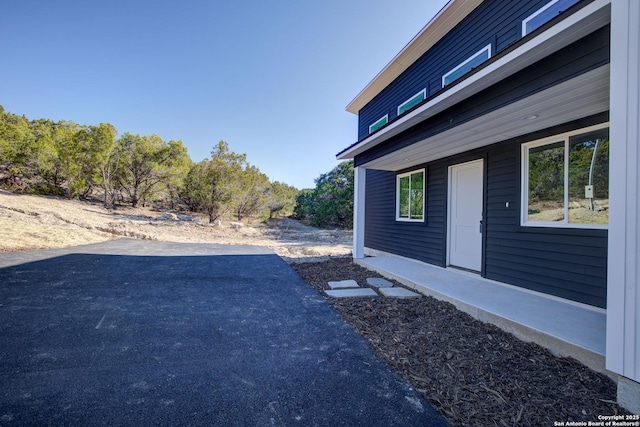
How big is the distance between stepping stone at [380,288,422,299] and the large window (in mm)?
1996

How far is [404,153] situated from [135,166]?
47.7 ft

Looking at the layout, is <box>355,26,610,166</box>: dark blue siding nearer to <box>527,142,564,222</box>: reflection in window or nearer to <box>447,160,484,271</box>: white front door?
<box>527,142,564,222</box>: reflection in window

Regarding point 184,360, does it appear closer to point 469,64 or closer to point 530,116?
point 530,116

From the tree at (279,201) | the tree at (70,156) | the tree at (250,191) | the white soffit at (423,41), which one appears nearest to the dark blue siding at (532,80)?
the white soffit at (423,41)

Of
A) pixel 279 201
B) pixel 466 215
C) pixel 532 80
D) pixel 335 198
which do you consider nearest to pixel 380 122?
pixel 466 215

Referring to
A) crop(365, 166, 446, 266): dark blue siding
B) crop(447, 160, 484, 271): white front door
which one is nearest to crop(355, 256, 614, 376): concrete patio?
crop(447, 160, 484, 271): white front door

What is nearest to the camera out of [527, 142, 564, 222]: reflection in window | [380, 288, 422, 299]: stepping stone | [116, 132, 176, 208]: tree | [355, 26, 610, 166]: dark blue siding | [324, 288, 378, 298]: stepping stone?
[355, 26, 610, 166]: dark blue siding

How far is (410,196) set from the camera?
6.71m

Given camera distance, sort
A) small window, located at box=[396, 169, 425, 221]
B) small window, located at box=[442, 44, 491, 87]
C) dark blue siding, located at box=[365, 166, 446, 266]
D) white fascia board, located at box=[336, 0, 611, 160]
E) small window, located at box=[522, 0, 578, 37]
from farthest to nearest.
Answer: small window, located at box=[396, 169, 425, 221]
dark blue siding, located at box=[365, 166, 446, 266]
small window, located at box=[442, 44, 491, 87]
small window, located at box=[522, 0, 578, 37]
white fascia board, located at box=[336, 0, 611, 160]

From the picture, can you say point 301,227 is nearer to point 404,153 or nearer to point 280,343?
point 404,153

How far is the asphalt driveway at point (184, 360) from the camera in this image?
162cm

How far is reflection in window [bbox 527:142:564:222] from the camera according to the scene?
3.57 meters

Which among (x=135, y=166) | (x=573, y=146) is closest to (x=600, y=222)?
(x=573, y=146)

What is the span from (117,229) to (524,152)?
1243cm
